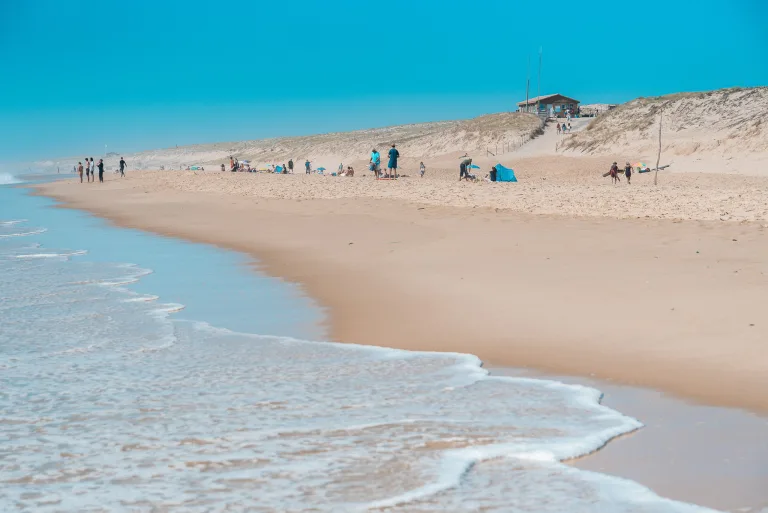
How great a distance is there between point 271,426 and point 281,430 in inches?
3.7

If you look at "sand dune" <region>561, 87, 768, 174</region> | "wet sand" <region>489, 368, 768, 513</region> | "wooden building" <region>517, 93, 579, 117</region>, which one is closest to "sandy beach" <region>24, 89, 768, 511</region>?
"wet sand" <region>489, 368, 768, 513</region>

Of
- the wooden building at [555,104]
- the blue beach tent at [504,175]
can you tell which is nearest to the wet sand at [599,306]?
the blue beach tent at [504,175]

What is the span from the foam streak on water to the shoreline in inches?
29.6

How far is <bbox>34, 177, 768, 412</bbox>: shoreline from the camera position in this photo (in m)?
5.88

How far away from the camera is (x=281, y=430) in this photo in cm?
441

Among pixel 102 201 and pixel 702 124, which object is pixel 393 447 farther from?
pixel 702 124

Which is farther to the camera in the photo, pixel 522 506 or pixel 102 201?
pixel 102 201

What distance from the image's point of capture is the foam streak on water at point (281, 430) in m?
3.53

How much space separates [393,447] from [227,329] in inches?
138

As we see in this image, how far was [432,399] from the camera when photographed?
5031mm

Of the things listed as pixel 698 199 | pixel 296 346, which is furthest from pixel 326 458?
pixel 698 199

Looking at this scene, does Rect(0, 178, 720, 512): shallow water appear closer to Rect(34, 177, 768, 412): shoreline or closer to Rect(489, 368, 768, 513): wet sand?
Rect(489, 368, 768, 513): wet sand

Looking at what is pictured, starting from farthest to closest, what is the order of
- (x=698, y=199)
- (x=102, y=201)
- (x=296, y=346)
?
(x=102, y=201) < (x=698, y=199) < (x=296, y=346)

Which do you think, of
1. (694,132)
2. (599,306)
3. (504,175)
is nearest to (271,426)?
(599,306)
